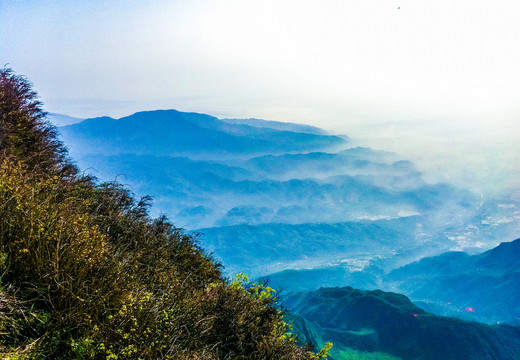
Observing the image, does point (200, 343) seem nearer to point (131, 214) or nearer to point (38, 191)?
point (38, 191)

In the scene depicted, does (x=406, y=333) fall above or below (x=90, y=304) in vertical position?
below

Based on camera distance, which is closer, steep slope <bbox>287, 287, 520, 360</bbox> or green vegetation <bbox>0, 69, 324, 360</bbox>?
green vegetation <bbox>0, 69, 324, 360</bbox>

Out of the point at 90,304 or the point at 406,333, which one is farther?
the point at 406,333

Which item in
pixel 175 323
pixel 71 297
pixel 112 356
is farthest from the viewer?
pixel 175 323

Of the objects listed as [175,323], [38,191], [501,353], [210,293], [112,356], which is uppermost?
[38,191]

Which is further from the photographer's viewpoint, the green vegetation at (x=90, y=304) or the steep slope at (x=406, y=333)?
the steep slope at (x=406, y=333)

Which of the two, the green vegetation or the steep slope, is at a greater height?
the green vegetation

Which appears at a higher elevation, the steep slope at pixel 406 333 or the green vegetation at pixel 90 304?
the green vegetation at pixel 90 304

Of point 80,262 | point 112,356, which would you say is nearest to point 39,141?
point 80,262
